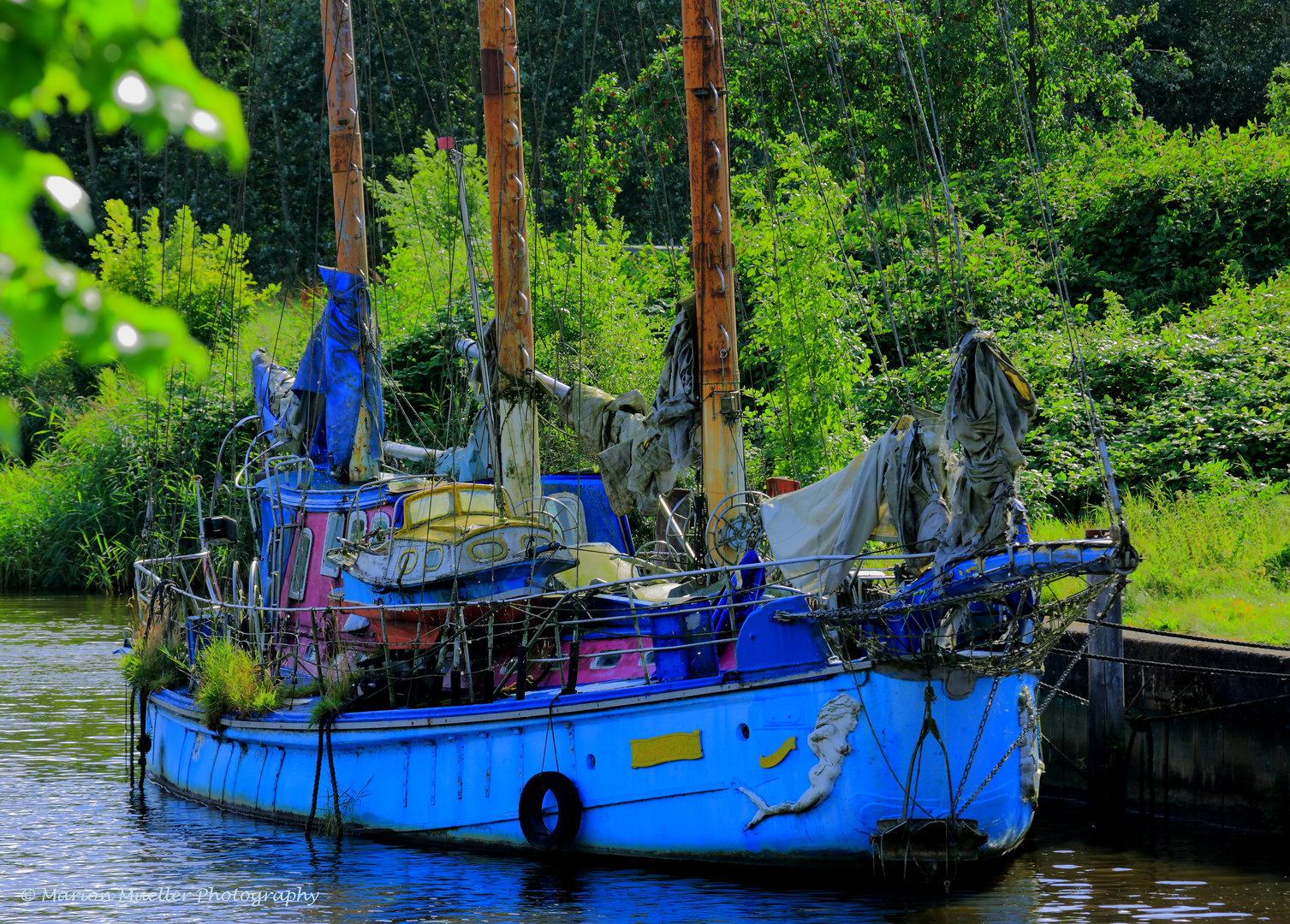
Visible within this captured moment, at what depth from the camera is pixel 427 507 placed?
12797 mm

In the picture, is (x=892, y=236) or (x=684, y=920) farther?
(x=892, y=236)

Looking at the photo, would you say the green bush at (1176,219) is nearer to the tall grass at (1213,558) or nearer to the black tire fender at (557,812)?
the tall grass at (1213,558)

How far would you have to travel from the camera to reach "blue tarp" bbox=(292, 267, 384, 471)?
1502cm

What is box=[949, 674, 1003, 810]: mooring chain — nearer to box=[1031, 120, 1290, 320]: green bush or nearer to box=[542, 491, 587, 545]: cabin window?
box=[542, 491, 587, 545]: cabin window

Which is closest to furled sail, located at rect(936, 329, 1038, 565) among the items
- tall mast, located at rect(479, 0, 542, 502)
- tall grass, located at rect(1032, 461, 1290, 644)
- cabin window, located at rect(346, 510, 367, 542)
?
tall grass, located at rect(1032, 461, 1290, 644)

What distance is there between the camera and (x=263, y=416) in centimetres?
1647

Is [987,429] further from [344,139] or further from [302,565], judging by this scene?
[344,139]

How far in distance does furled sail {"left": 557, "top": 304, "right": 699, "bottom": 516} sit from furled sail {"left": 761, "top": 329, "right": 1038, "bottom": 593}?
1.97m

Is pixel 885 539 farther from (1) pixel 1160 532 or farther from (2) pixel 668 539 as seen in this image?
(1) pixel 1160 532

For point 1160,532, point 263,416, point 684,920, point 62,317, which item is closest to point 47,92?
point 62,317

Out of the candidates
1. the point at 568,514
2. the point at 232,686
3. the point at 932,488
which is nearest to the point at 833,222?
the point at 568,514

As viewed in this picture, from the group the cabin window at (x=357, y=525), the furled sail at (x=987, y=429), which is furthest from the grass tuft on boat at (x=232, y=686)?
the furled sail at (x=987, y=429)

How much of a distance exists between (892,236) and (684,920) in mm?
21707

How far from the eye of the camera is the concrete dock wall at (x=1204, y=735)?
11602 millimetres
